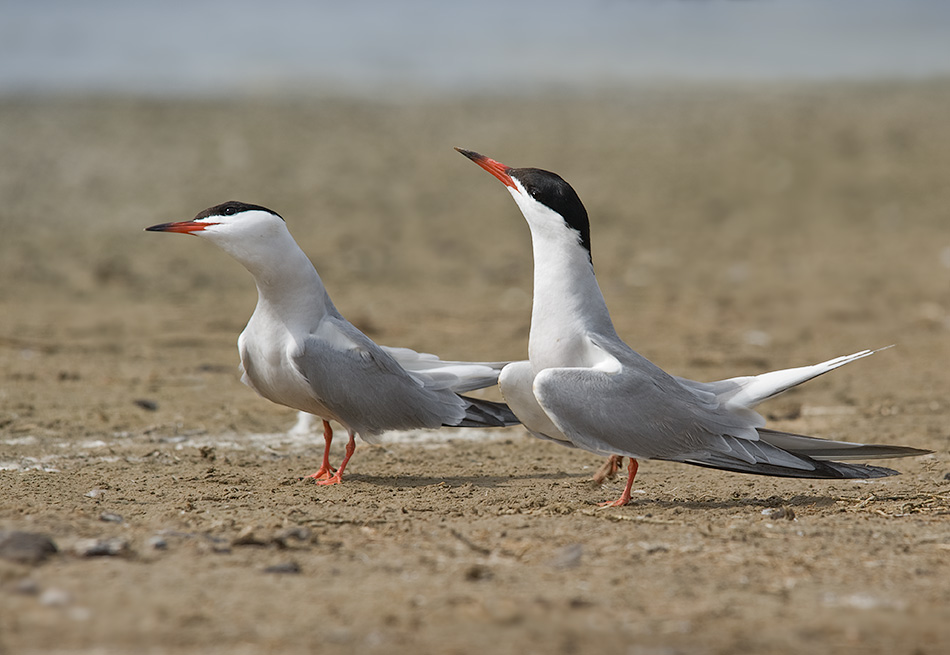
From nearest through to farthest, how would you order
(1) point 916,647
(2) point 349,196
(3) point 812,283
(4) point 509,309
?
(1) point 916,647 < (4) point 509,309 < (3) point 812,283 < (2) point 349,196

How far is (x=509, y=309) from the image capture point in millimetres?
11008

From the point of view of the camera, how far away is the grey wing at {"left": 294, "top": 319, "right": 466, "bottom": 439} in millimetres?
4793

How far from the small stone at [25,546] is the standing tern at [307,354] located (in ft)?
5.15

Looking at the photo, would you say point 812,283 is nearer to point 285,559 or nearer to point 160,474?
point 160,474

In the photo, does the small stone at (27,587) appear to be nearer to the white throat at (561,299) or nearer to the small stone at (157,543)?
the small stone at (157,543)

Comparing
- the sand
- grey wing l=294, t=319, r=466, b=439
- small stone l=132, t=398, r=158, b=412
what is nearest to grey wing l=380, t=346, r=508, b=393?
grey wing l=294, t=319, r=466, b=439

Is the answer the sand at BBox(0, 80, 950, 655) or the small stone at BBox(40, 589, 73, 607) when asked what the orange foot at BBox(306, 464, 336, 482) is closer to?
the sand at BBox(0, 80, 950, 655)

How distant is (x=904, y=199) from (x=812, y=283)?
5070 mm

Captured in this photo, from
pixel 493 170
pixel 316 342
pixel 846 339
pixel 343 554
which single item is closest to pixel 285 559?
pixel 343 554

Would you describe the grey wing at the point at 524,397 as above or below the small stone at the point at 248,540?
above

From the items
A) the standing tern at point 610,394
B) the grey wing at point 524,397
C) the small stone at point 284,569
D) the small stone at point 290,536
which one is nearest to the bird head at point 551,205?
the standing tern at point 610,394

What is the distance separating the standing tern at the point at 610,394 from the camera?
436 centimetres

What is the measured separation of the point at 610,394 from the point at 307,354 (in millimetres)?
1362

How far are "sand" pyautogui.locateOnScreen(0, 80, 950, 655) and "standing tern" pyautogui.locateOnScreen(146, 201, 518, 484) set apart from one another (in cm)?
32
